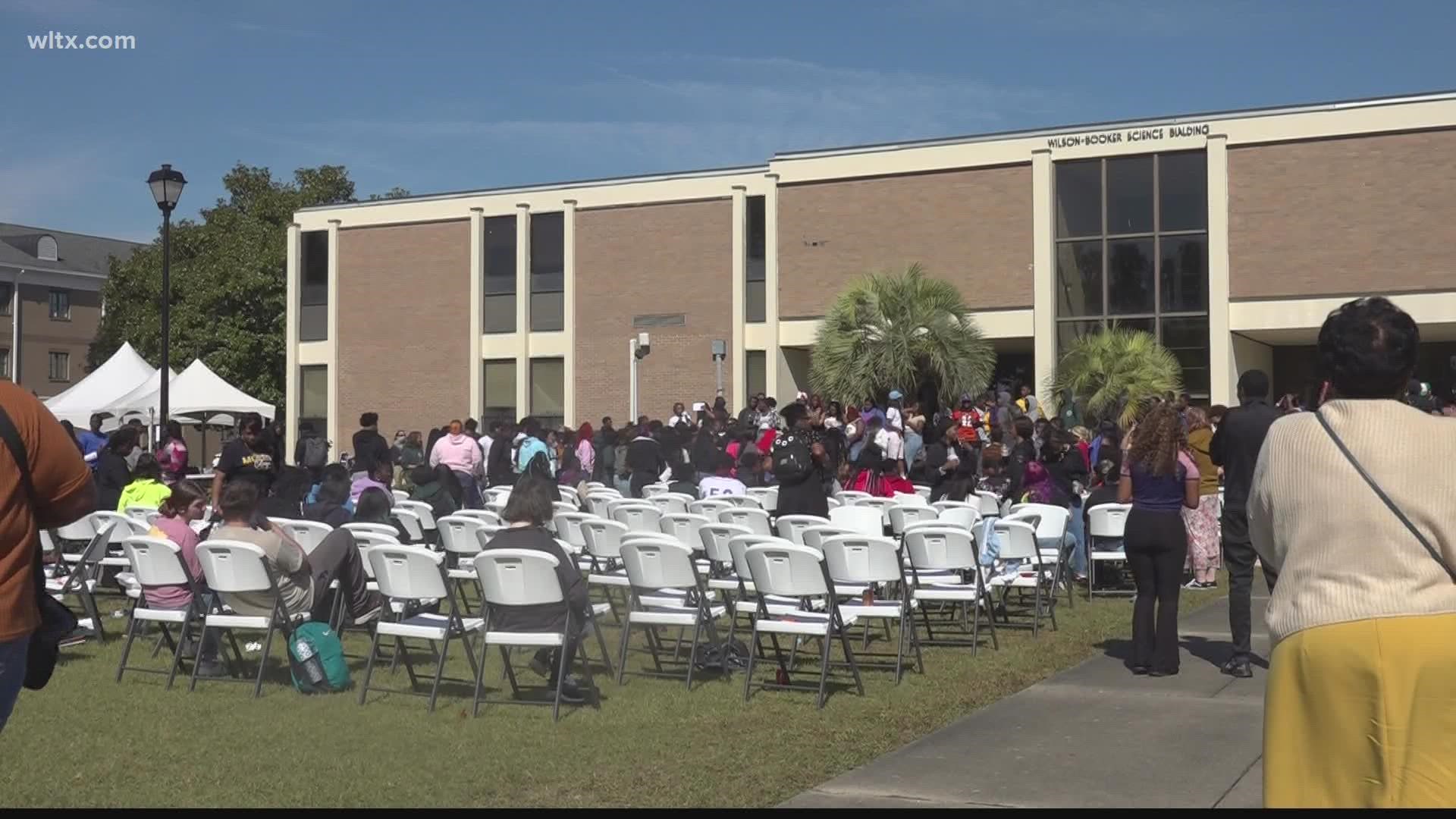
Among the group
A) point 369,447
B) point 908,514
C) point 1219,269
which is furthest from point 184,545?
point 1219,269

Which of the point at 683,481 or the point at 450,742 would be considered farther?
the point at 683,481

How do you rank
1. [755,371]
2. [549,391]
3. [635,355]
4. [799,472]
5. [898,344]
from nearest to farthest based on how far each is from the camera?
[799,472], [898,344], [635,355], [755,371], [549,391]

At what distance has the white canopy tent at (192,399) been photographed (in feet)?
88.2

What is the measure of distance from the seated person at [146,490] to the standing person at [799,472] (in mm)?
5285

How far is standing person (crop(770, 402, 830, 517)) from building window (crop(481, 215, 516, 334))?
28.1 m

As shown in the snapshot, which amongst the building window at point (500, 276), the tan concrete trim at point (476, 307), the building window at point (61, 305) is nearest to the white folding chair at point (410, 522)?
the building window at point (500, 276)

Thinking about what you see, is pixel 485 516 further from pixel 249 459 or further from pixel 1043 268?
pixel 1043 268

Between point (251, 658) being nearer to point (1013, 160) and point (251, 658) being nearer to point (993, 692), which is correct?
point (993, 692)

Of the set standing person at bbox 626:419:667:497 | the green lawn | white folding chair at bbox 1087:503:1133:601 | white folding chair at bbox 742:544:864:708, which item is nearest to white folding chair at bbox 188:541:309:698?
the green lawn

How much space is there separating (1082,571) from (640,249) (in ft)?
79.9

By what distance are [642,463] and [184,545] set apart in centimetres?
1044

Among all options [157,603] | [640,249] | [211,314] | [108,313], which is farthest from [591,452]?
[108,313]

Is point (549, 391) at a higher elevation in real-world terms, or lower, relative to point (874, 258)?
lower

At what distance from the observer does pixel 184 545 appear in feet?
33.4
